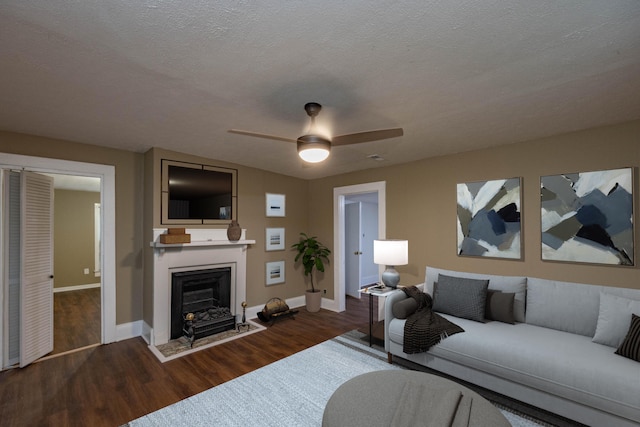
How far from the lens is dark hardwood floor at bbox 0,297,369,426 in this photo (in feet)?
7.45

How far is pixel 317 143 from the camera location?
2105 millimetres

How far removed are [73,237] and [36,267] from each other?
4.17 metres

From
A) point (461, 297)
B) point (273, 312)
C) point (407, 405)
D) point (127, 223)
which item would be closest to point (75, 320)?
point (127, 223)

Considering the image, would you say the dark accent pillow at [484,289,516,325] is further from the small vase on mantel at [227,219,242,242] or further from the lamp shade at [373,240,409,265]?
the small vase on mantel at [227,219,242,242]

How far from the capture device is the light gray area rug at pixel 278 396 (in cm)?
217

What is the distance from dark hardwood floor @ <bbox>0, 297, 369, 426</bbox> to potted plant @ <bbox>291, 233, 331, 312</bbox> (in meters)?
1.06

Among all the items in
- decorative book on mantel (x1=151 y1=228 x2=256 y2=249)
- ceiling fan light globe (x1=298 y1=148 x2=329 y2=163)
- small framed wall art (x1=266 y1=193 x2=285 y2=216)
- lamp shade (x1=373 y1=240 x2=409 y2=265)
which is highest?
ceiling fan light globe (x1=298 y1=148 x2=329 y2=163)

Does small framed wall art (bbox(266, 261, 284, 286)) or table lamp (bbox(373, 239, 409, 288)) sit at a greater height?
table lamp (bbox(373, 239, 409, 288))

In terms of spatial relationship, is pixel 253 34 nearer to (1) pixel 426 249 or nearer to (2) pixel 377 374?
(2) pixel 377 374

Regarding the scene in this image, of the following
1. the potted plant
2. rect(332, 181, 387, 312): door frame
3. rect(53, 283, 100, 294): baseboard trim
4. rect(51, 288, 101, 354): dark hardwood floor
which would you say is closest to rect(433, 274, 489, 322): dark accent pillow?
rect(332, 181, 387, 312): door frame

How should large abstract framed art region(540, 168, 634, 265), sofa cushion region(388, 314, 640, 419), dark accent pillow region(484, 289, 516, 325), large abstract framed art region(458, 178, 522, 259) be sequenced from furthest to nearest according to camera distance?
large abstract framed art region(458, 178, 522, 259)
dark accent pillow region(484, 289, 516, 325)
large abstract framed art region(540, 168, 634, 265)
sofa cushion region(388, 314, 640, 419)

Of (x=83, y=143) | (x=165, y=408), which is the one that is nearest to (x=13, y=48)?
(x=83, y=143)

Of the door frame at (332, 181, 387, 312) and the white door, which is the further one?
the white door

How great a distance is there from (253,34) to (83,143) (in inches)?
125
